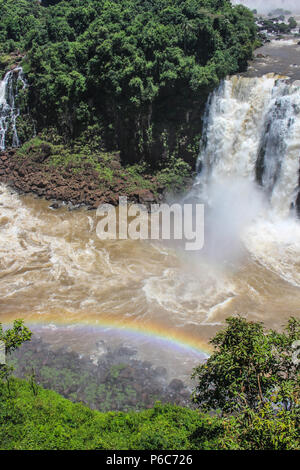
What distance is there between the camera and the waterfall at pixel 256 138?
80.0 ft

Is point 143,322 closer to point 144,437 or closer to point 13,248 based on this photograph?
point 144,437

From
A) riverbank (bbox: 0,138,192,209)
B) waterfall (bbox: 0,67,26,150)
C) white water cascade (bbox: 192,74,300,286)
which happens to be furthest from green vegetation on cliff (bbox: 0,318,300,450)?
waterfall (bbox: 0,67,26,150)

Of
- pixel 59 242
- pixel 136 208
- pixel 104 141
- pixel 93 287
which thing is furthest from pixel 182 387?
pixel 104 141

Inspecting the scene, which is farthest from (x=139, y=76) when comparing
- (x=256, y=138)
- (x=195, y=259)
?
(x=195, y=259)

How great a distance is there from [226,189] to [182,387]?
605 inches

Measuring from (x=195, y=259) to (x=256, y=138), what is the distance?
9099mm

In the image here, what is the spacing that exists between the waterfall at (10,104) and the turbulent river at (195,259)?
6.07 m

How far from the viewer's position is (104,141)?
29.9 metres

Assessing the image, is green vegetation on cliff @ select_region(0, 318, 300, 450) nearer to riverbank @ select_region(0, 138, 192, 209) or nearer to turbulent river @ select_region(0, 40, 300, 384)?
turbulent river @ select_region(0, 40, 300, 384)

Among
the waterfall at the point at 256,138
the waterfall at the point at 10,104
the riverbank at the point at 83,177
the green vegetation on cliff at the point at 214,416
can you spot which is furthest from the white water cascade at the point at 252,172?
the waterfall at the point at 10,104

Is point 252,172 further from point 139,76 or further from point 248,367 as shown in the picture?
point 248,367

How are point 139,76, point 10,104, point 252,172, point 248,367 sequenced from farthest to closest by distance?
1. point 10,104
2. point 139,76
3. point 252,172
4. point 248,367

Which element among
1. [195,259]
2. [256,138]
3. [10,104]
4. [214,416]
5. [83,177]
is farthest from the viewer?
[10,104]

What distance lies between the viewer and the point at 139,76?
28.0 meters
